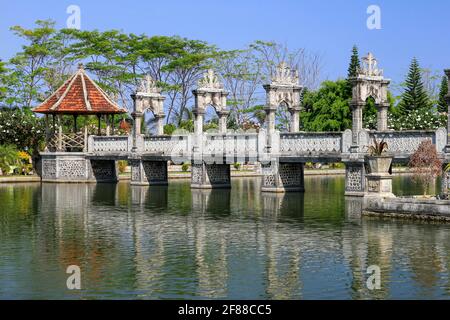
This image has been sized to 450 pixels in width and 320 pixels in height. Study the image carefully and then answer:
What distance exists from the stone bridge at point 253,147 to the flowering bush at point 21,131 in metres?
4.65

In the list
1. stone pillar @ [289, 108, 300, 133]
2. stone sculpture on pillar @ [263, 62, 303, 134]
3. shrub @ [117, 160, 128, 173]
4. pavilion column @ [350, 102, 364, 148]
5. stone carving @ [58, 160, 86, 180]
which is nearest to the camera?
pavilion column @ [350, 102, 364, 148]

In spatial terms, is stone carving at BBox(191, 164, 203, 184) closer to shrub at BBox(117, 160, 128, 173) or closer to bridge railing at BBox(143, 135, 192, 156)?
bridge railing at BBox(143, 135, 192, 156)

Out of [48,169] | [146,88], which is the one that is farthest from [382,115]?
[48,169]

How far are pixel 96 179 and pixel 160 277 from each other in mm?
34311

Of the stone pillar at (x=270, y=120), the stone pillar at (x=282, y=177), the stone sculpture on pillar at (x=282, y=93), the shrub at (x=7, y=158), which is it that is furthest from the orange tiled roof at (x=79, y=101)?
the stone pillar at (x=282, y=177)

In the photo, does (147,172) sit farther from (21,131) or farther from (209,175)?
(21,131)

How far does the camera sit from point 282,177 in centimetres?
4056

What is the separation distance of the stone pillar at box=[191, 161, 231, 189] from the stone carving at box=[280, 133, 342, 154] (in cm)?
577

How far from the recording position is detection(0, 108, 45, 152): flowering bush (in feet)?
182

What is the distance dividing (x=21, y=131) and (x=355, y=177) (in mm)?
26852

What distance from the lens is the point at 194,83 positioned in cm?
7575

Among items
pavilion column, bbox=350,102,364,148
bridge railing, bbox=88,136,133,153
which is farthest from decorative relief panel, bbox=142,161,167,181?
pavilion column, bbox=350,102,364,148

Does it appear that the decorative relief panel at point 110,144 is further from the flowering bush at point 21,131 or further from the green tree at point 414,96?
the green tree at point 414,96
